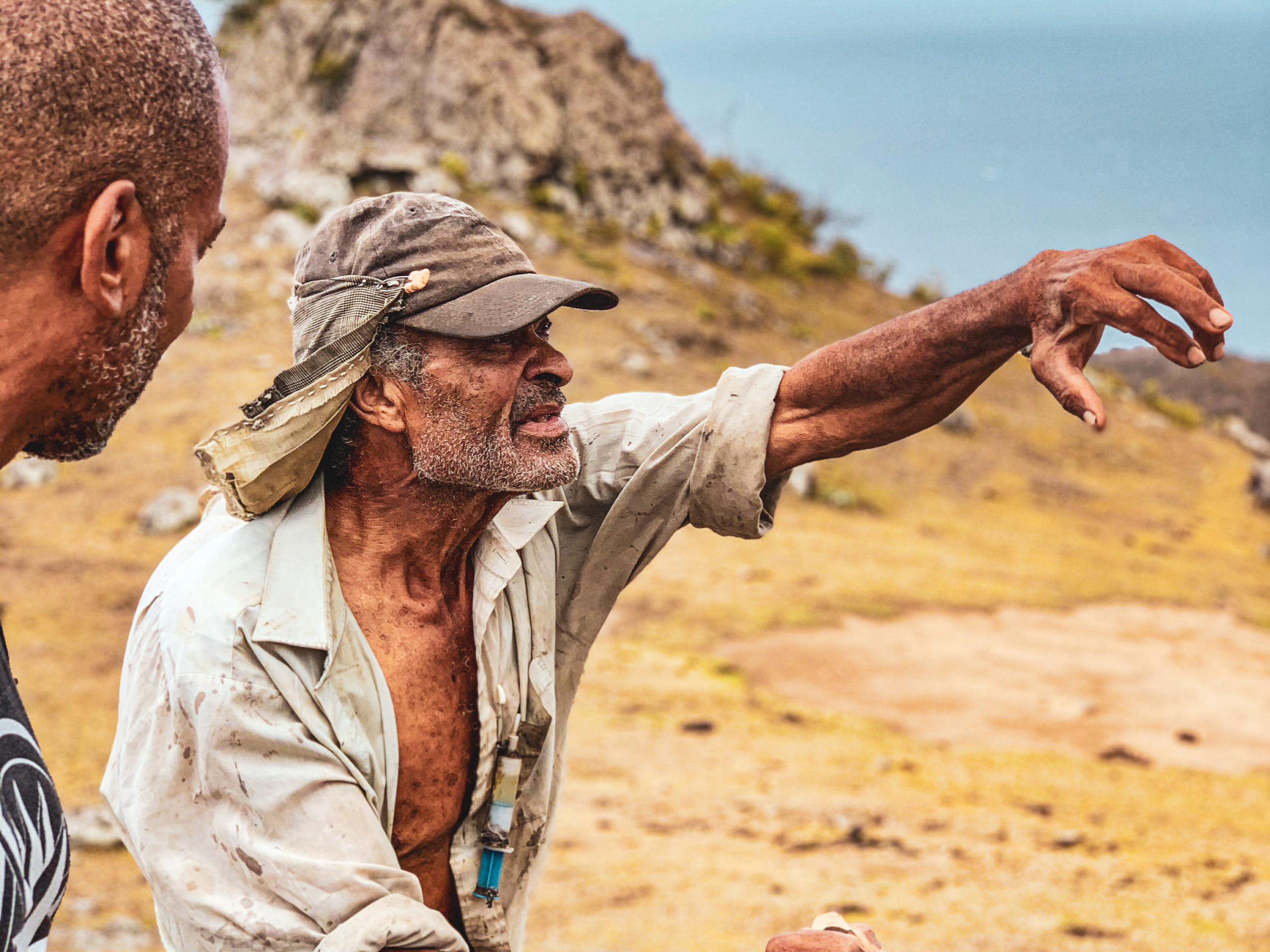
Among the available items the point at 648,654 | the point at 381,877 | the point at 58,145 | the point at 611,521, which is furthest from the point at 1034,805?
the point at 58,145

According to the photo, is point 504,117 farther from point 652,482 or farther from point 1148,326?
point 1148,326

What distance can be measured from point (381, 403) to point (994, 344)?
1030 millimetres

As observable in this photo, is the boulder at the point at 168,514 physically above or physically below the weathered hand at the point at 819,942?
below

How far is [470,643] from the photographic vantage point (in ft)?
7.72

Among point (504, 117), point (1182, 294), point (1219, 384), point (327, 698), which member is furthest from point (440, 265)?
point (1219, 384)

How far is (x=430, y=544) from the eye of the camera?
2.29 metres

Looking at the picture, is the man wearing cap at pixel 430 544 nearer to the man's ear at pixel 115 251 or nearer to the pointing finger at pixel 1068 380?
the pointing finger at pixel 1068 380

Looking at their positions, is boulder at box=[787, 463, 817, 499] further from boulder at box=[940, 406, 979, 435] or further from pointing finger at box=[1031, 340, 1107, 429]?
pointing finger at box=[1031, 340, 1107, 429]

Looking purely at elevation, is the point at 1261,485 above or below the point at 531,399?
below

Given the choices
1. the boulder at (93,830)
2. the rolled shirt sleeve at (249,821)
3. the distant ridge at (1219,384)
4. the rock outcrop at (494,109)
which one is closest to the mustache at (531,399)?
the rolled shirt sleeve at (249,821)

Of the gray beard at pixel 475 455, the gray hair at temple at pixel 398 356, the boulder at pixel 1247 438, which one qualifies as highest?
the gray hair at temple at pixel 398 356

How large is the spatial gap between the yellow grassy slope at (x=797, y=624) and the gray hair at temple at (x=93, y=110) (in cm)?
444

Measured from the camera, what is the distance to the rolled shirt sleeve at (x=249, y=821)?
1.89 metres

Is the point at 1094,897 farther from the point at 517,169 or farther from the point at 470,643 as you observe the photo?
the point at 517,169
